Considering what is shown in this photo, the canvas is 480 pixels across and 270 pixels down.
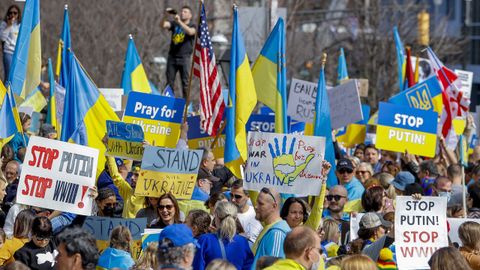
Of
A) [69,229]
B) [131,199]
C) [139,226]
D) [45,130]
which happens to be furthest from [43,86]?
[69,229]

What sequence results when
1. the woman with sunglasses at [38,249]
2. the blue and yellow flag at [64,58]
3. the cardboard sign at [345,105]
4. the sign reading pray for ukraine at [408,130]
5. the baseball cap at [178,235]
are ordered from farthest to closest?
the cardboard sign at [345,105]
the sign reading pray for ukraine at [408,130]
the blue and yellow flag at [64,58]
the woman with sunglasses at [38,249]
the baseball cap at [178,235]

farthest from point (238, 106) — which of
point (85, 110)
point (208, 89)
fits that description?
point (85, 110)

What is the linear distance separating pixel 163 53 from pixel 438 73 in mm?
13160

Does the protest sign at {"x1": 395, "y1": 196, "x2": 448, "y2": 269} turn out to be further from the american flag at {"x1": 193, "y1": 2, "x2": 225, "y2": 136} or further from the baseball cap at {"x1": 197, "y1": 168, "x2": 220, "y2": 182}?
the american flag at {"x1": 193, "y1": 2, "x2": 225, "y2": 136}

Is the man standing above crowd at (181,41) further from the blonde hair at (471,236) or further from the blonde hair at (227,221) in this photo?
the blonde hair at (471,236)

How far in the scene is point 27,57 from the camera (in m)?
16.3

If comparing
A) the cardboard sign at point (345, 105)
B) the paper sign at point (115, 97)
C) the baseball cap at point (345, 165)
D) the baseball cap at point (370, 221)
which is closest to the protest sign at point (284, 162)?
the baseball cap at point (370, 221)

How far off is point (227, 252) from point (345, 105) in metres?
8.69

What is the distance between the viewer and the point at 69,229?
8.13 metres

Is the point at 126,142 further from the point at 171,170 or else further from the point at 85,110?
the point at 85,110

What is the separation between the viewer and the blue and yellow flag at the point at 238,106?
557 inches

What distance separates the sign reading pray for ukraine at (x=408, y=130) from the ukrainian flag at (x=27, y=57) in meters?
4.40

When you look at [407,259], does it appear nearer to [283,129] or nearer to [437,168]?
[283,129]

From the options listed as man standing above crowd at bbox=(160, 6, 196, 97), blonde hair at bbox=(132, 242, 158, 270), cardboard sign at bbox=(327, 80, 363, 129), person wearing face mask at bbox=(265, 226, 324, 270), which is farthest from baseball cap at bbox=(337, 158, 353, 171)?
person wearing face mask at bbox=(265, 226, 324, 270)
